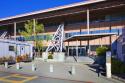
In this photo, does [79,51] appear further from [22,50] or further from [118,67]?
[118,67]

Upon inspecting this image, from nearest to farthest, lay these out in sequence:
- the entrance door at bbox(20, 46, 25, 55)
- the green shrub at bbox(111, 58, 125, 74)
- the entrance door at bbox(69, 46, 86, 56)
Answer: the green shrub at bbox(111, 58, 125, 74) → the entrance door at bbox(20, 46, 25, 55) → the entrance door at bbox(69, 46, 86, 56)

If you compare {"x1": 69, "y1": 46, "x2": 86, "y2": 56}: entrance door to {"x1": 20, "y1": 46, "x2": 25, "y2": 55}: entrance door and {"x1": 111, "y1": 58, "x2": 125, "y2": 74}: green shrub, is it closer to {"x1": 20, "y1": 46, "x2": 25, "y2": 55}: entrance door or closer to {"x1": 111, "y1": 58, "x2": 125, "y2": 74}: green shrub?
{"x1": 20, "y1": 46, "x2": 25, "y2": 55}: entrance door

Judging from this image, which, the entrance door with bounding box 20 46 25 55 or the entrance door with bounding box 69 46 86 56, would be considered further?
the entrance door with bounding box 69 46 86 56

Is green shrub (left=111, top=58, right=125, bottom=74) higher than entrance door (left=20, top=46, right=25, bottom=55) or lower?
lower

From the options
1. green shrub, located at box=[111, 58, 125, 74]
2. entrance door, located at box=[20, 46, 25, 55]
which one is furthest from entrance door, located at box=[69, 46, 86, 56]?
green shrub, located at box=[111, 58, 125, 74]

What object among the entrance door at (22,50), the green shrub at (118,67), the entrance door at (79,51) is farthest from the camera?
the entrance door at (79,51)

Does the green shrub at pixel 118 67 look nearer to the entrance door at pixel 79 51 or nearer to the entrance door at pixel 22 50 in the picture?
the entrance door at pixel 22 50

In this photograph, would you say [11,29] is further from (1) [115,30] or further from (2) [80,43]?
(1) [115,30]

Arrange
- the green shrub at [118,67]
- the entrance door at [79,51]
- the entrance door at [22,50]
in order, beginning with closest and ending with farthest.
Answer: the green shrub at [118,67] < the entrance door at [22,50] < the entrance door at [79,51]

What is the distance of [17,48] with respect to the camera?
35.7 meters

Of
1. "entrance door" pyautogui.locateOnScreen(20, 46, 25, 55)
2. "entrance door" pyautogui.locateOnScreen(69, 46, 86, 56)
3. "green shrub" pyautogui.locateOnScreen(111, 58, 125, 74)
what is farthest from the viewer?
"entrance door" pyautogui.locateOnScreen(69, 46, 86, 56)

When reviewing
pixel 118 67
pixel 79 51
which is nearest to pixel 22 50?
pixel 79 51

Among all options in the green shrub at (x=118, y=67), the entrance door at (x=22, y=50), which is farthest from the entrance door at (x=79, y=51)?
the green shrub at (x=118, y=67)

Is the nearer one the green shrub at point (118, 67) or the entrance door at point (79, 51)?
the green shrub at point (118, 67)
